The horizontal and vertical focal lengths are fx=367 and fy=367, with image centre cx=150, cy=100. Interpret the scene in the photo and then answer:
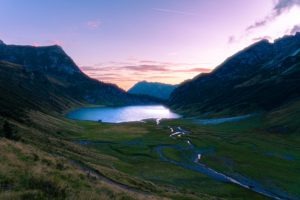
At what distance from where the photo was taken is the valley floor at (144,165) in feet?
82.1

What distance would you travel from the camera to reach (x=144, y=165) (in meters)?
95.2

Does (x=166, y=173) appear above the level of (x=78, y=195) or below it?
below

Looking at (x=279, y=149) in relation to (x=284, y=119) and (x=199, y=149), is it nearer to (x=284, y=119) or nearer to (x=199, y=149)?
(x=199, y=149)

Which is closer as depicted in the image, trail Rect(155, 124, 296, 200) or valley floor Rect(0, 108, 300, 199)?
valley floor Rect(0, 108, 300, 199)

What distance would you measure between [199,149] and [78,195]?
11127 cm

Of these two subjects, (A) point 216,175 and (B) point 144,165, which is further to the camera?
(B) point 144,165

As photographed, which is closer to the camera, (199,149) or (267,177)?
(267,177)

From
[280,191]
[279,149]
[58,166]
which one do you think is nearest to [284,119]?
[279,149]

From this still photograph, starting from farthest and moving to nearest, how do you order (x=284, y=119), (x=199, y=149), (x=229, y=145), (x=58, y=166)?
(x=284, y=119) < (x=229, y=145) < (x=199, y=149) < (x=58, y=166)

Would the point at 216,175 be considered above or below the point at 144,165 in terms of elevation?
below

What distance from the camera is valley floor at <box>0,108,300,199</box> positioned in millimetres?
25031

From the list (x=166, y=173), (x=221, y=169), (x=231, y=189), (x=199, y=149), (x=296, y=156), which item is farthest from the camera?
(x=199, y=149)

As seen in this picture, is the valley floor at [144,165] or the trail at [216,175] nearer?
the valley floor at [144,165]

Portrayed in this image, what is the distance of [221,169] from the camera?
9800cm
